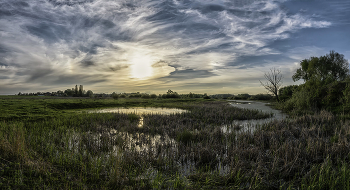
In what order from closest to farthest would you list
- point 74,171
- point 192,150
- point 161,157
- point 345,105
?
point 74,171, point 161,157, point 192,150, point 345,105

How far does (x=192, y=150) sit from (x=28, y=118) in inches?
578

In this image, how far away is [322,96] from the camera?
2219 centimetres

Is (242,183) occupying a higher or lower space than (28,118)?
Answer: lower

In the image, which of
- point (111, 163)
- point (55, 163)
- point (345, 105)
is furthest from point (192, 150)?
point (345, 105)

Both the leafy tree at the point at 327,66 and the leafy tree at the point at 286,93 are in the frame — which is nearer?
the leafy tree at the point at 286,93

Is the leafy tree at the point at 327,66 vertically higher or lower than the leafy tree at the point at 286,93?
higher

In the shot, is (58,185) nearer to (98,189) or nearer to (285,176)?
(98,189)

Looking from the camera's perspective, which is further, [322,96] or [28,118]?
[322,96]

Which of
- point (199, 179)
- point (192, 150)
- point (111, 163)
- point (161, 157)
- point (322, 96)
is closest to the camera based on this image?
point (199, 179)

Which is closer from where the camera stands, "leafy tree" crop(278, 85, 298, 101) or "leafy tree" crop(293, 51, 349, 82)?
"leafy tree" crop(278, 85, 298, 101)

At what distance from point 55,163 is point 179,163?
4313 mm

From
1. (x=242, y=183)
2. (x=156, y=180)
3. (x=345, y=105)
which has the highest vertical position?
(x=345, y=105)

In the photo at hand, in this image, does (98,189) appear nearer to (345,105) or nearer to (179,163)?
(179,163)

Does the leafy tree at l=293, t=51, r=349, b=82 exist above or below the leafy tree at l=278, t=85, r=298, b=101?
above
